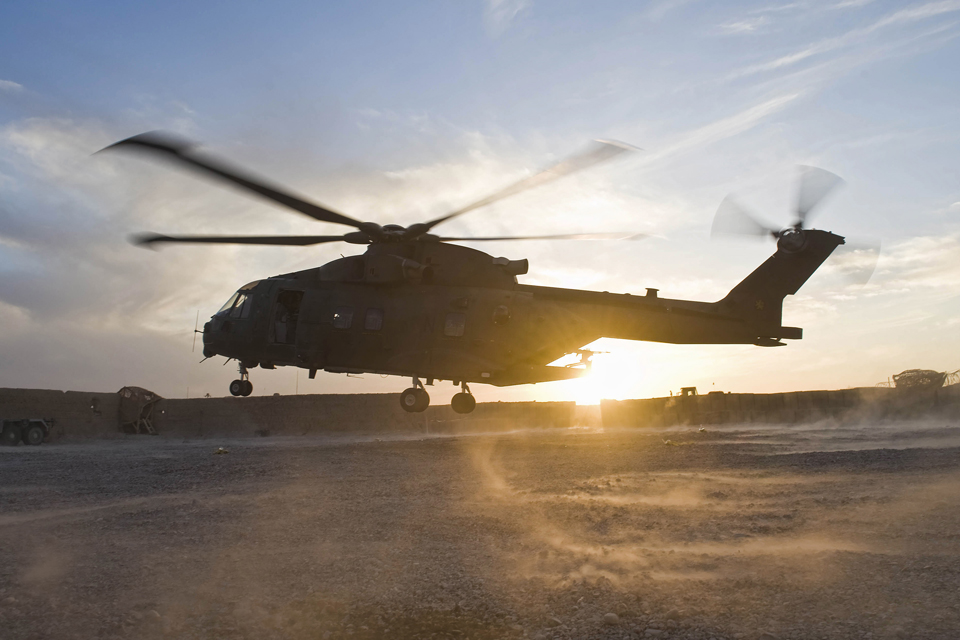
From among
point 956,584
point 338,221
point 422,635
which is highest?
point 338,221

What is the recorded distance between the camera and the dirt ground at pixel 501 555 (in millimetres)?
5906

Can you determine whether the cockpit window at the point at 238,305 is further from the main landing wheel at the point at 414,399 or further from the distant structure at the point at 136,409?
the distant structure at the point at 136,409

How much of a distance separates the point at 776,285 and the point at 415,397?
881cm

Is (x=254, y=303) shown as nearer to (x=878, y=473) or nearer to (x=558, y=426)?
(x=878, y=473)

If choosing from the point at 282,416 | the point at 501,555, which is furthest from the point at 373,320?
the point at 282,416

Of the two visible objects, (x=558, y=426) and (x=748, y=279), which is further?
(x=558, y=426)

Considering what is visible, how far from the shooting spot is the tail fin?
50.0 ft

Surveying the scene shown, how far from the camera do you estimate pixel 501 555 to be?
749cm

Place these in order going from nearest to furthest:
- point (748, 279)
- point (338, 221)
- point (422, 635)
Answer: point (422, 635)
point (338, 221)
point (748, 279)

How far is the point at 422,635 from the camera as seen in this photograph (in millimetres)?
5844

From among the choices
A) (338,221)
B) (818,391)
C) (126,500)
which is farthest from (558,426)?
(126,500)

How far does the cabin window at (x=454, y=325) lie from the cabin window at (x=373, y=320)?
1499 millimetres

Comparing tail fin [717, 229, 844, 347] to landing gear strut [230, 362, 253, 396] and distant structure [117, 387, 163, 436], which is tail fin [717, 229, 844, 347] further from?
distant structure [117, 387, 163, 436]

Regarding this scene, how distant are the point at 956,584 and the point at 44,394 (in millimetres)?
33260
